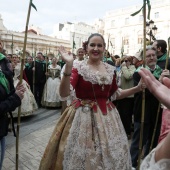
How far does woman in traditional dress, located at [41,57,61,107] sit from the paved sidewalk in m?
2.76

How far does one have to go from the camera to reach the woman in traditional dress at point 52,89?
7926mm

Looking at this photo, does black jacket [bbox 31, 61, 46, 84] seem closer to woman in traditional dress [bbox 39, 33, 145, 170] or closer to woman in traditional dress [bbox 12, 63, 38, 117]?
woman in traditional dress [bbox 12, 63, 38, 117]

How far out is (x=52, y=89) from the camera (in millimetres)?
7957

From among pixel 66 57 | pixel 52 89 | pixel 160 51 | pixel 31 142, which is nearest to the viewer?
pixel 66 57

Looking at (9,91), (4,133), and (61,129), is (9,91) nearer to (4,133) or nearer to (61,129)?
(4,133)

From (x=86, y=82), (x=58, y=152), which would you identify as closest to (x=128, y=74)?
(x=86, y=82)

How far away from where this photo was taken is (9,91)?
2234 millimetres

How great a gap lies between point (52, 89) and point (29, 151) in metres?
4.18

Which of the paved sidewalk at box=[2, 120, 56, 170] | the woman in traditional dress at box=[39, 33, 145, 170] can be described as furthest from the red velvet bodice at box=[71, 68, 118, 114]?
the paved sidewalk at box=[2, 120, 56, 170]

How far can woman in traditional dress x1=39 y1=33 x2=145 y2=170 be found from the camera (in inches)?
83.2

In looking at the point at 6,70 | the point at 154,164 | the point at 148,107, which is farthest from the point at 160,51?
the point at 154,164

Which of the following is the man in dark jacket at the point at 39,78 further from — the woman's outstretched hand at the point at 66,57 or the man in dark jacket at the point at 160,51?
the woman's outstretched hand at the point at 66,57

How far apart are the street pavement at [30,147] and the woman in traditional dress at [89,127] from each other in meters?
1.24

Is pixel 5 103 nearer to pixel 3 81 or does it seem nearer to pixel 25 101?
pixel 3 81
